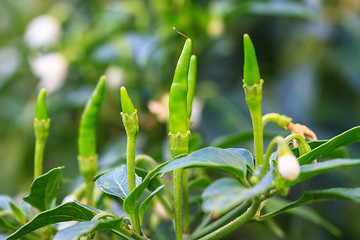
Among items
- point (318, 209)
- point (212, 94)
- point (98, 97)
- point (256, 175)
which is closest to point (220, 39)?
point (212, 94)

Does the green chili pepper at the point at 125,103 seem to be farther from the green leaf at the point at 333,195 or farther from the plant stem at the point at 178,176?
the green leaf at the point at 333,195

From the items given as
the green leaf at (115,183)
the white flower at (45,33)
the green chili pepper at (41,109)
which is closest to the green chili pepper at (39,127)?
the green chili pepper at (41,109)

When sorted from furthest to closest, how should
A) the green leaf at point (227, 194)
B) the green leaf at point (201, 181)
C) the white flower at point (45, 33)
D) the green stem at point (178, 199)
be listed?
1. the white flower at point (45, 33)
2. the green leaf at point (201, 181)
3. the green stem at point (178, 199)
4. the green leaf at point (227, 194)

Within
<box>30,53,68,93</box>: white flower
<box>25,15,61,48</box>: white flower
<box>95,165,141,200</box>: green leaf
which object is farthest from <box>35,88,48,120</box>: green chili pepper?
<box>25,15,61,48</box>: white flower

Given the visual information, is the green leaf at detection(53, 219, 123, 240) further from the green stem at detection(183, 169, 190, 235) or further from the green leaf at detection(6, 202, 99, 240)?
the green stem at detection(183, 169, 190, 235)

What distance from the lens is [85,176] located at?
493mm

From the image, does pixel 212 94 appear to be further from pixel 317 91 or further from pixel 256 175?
pixel 256 175

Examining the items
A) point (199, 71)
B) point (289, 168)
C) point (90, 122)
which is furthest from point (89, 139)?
point (199, 71)

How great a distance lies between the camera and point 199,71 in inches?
47.4

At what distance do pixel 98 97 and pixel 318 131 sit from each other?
2.26 feet

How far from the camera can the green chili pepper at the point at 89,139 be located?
1.55 ft

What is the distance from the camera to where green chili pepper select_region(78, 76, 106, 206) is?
472 millimetres

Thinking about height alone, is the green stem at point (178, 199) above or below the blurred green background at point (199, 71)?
below

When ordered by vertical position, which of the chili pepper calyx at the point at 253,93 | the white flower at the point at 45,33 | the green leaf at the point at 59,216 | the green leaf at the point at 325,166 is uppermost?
the white flower at the point at 45,33
